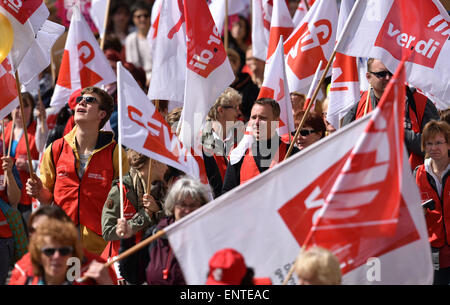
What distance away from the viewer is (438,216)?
22.5 feet

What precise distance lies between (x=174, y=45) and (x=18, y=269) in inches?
145

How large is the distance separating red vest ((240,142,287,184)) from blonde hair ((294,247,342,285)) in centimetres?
225

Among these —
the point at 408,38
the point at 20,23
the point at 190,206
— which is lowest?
the point at 190,206

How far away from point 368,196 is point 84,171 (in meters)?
2.86

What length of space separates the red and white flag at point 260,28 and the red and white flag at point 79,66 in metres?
1.96

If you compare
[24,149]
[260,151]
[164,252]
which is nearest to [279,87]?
[260,151]

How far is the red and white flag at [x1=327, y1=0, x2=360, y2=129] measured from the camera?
8.09 metres

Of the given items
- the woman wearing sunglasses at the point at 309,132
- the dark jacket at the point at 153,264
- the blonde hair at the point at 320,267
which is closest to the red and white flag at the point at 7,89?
the dark jacket at the point at 153,264

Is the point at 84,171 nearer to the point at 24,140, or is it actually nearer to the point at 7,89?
the point at 7,89

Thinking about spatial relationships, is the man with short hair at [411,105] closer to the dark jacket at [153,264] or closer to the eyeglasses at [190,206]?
the eyeglasses at [190,206]

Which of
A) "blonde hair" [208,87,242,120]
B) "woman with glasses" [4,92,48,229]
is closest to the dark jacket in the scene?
"blonde hair" [208,87,242,120]

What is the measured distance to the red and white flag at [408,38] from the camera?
690cm

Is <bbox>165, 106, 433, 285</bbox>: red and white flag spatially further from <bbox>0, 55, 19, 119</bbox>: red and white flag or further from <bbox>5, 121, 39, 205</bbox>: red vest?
<bbox>5, 121, 39, 205</bbox>: red vest
